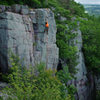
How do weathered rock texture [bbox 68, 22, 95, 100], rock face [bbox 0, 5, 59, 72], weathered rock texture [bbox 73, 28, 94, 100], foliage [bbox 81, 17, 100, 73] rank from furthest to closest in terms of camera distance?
foliage [bbox 81, 17, 100, 73]
weathered rock texture [bbox 73, 28, 94, 100]
weathered rock texture [bbox 68, 22, 95, 100]
rock face [bbox 0, 5, 59, 72]

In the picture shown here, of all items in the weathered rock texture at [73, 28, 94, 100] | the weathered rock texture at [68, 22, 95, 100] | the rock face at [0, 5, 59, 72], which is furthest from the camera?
the weathered rock texture at [73, 28, 94, 100]

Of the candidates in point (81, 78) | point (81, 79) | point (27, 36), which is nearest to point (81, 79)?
point (81, 79)

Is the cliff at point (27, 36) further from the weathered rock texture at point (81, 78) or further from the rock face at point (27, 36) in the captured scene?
the weathered rock texture at point (81, 78)

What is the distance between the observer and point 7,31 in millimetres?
16203

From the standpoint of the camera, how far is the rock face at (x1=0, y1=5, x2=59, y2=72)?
53.6 ft

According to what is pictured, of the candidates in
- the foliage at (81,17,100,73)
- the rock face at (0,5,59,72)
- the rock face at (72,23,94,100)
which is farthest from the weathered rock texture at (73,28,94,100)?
the rock face at (0,5,59,72)

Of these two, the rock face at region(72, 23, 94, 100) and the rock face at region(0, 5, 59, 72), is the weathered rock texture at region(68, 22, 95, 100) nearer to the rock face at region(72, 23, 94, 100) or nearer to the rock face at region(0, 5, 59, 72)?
the rock face at region(72, 23, 94, 100)

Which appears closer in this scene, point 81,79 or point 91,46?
Result: point 81,79

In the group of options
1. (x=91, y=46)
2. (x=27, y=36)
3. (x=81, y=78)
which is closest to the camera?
(x=27, y=36)

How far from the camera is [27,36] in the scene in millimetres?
17984

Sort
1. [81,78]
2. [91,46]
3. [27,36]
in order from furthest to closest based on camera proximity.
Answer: [91,46] < [81,78] < [27,36]

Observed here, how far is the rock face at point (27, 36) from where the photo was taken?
53.6 feet

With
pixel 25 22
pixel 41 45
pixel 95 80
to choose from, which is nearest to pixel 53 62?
pixel 41 45

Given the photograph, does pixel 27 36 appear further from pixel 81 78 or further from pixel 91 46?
pixel 91 46
